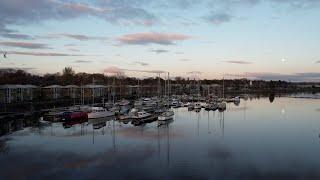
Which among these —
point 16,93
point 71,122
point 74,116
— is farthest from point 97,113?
point 16,93

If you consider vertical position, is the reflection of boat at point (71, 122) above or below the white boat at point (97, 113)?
below

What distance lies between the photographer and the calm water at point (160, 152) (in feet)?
65.2

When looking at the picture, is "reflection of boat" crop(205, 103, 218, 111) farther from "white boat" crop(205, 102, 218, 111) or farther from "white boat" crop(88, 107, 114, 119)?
"white boat" crop(88, 107, 114, 119)

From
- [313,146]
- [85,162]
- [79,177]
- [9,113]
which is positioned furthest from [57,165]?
[9,113]

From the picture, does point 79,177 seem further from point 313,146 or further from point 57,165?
point 313,146

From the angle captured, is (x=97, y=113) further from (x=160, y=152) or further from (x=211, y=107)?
(x=211, y=107)

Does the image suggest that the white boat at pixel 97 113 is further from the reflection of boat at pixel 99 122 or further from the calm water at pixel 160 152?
the calm water at pixel 160 152

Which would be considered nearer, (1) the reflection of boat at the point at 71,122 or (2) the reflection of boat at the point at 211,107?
(1) the reflection of boat at the point at 71,122

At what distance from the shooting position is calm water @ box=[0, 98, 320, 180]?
782 inches

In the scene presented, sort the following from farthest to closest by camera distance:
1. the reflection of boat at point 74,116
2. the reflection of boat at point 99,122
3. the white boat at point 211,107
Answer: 1. the white boat at point 211,107
2. the reflection of boat at point 74,116
3. the reflection of boat at point 99,122

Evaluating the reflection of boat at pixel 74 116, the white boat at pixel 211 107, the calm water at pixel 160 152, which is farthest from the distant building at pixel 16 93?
the white boat at pixel 211 107

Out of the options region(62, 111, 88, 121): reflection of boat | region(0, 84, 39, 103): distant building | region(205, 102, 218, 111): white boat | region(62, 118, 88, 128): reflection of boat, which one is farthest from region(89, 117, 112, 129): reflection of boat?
region(205, 102, 218, 111): white boat

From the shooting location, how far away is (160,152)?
2548 centimetres

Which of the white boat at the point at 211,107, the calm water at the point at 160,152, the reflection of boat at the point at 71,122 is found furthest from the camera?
the white boat at the point at 211,107
